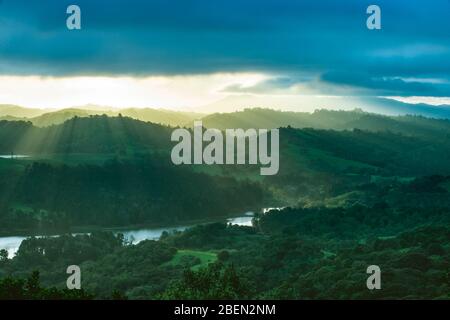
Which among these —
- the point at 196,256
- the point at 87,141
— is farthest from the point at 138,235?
the point at 87,141

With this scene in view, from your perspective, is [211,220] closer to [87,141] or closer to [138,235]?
[138,235]

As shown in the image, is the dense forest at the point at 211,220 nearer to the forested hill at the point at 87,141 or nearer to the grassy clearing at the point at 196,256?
the grassy clearing at the point at 196,256

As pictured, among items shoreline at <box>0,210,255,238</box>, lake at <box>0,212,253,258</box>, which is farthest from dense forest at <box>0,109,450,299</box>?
lake at <box>0,212,253,258</box>

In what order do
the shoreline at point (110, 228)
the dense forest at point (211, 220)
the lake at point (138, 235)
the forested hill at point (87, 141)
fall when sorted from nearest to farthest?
the dense forest at point (211, 220) < the lake at point (138, 235) < the shoreline at point (110, 228) < the forested hill at point (87, 141)

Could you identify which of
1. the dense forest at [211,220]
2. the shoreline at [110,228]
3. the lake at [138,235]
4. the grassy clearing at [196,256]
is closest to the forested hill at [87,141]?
the dense forest at [211,220]

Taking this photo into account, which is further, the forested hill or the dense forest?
the forested hill

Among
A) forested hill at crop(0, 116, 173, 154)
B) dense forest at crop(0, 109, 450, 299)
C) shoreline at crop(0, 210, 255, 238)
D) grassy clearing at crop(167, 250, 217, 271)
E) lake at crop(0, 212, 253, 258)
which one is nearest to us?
dense forest at crop(0, 109, 450, 299)

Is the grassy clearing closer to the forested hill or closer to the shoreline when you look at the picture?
the shoreline
